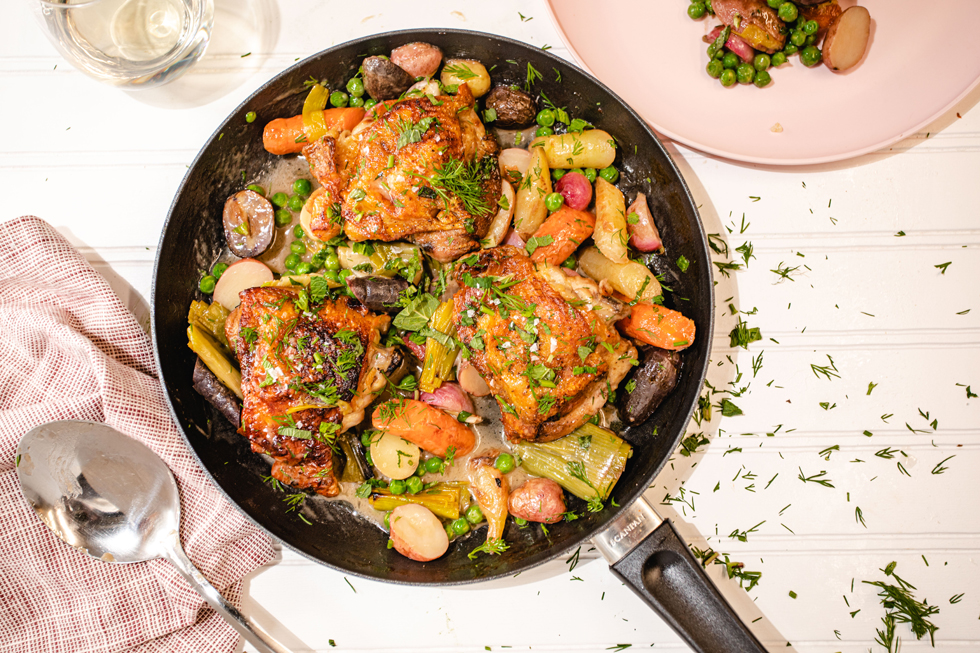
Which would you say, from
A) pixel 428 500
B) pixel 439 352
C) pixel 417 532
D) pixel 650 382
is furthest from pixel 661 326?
pixel 417 532

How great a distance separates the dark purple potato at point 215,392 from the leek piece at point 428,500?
886mm

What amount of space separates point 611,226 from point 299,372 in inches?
73.0

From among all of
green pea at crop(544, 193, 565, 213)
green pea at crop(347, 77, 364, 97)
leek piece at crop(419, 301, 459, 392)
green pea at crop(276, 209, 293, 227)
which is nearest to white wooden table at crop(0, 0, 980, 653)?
green pea at crop(347, 77, 364, 97)

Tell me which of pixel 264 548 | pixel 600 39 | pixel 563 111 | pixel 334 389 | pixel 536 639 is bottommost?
pixel 536 639

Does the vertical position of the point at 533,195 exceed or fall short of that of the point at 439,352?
it exceeds it

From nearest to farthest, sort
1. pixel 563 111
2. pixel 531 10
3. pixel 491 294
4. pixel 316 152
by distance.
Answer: pixel 491 294 → pixel 316 152 → pixel 563 111 → pixel 531 10

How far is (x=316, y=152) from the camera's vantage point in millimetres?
3332

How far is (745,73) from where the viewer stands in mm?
3672

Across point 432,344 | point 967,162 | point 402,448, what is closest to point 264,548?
point 402,448

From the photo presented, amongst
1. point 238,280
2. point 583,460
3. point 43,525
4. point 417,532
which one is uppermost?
point 238,280

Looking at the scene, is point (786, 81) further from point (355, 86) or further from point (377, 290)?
point (377, 290)

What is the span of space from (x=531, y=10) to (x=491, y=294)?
78.1 inches

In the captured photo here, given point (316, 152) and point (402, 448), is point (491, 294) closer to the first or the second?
point (402, 448)

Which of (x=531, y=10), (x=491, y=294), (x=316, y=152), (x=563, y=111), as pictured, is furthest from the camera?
(x=531, y=10)
